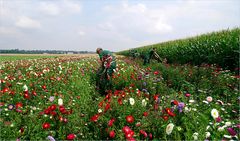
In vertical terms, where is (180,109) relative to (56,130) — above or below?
above

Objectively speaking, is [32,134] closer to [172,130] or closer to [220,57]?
[172,130]

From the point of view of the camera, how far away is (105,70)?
9820mm

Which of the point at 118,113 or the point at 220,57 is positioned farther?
the point at 220,57

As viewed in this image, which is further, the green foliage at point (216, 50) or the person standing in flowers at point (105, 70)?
the green foliage at point (216, 50)

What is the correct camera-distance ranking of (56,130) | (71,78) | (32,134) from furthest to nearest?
(71,78), (56,130), (32,134)

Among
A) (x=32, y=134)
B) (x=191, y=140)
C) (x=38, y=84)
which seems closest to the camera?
(x=191, y=140)

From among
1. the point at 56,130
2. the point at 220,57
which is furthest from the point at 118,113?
the point at 220,57

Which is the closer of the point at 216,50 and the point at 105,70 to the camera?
the point at 105,70

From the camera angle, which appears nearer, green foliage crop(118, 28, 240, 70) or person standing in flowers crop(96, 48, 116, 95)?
person standing in flowers crop(96, 48, 116, 95)

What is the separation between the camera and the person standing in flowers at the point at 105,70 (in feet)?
31.8

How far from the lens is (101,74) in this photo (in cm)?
1009

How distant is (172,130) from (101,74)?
5606 millimetres

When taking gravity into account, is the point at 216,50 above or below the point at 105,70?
above

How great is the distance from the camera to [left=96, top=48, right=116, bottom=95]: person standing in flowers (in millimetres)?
9688
